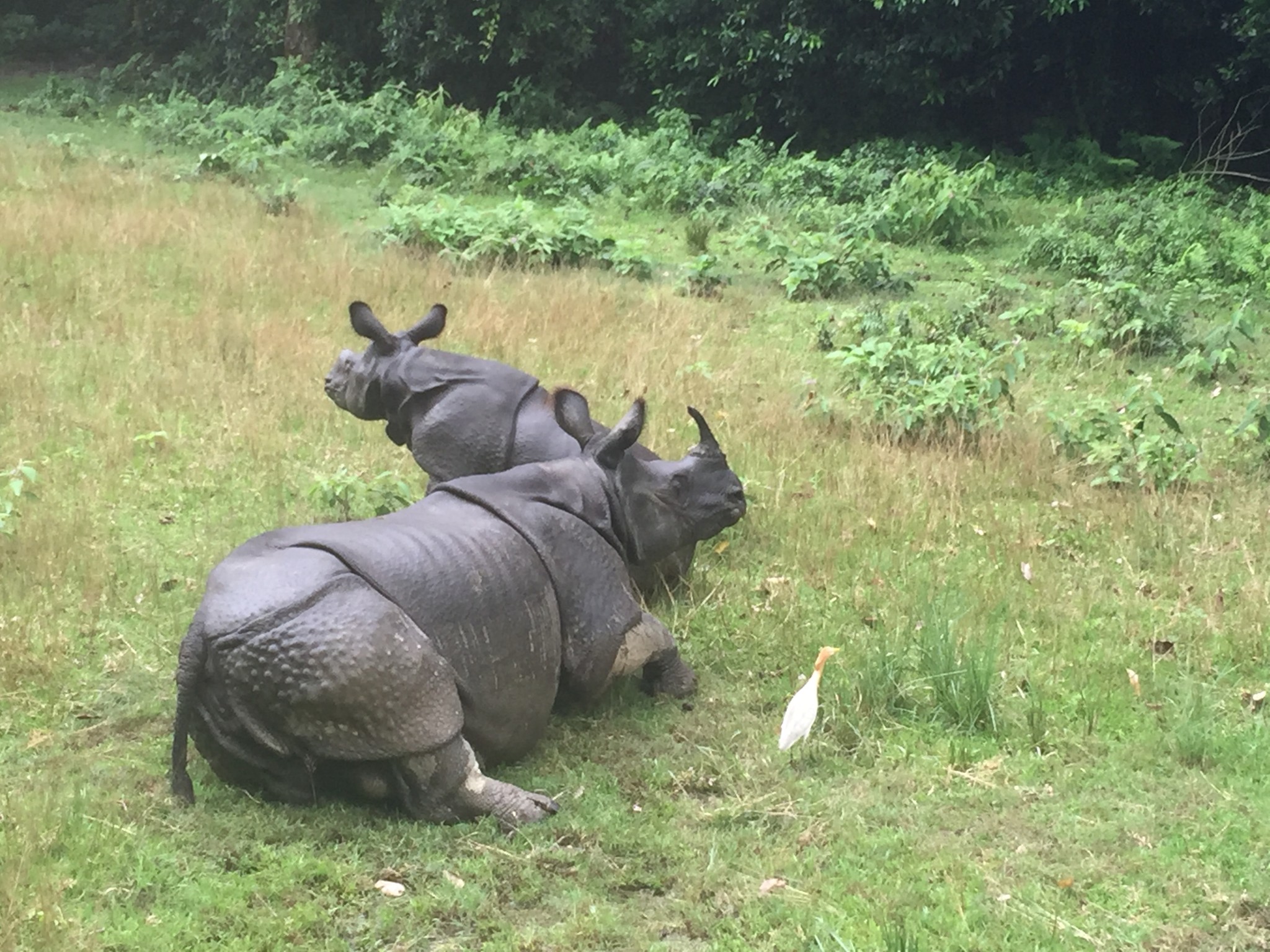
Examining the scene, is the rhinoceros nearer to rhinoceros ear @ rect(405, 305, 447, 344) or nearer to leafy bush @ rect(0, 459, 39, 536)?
rhinoceros ear @ rect(405, 305, 447, 344)

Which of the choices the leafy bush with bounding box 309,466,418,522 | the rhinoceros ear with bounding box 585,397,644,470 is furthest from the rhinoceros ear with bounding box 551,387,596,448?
the leafy bush with bounding box 309,466,418,522

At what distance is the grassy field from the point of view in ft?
12.4

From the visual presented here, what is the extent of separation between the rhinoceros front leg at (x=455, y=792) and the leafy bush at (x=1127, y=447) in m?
4.00

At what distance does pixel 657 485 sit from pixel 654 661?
26.0 inches

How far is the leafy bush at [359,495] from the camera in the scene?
241 inches

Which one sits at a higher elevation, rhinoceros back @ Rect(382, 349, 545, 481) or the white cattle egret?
rhinoceros back @ Rect(382, 349, 545, 481)

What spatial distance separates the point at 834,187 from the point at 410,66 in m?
8.16

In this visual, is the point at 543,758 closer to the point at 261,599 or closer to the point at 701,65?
the point at 261,599

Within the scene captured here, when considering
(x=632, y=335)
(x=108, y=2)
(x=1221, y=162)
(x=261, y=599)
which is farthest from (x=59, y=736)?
(x=108, y=2)

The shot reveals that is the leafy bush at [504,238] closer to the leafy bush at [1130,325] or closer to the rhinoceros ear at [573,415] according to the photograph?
the leafy bush at [1130,325]

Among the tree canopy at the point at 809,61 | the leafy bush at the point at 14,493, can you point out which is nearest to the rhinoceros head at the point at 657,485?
the leafy bush at the point at 14,493

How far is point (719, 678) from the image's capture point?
5316 millimetres

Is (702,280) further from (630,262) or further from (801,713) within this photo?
(801,713)

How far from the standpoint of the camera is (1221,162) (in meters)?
17.2
